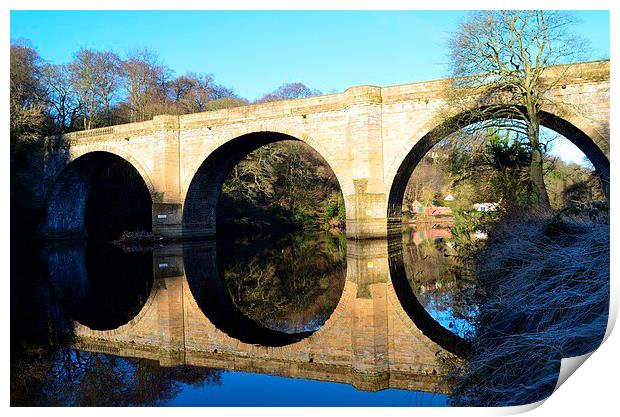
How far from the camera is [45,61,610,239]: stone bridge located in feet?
47.6

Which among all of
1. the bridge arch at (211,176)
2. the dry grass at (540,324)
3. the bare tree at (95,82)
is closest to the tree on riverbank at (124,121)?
the bare tree at (95,82)

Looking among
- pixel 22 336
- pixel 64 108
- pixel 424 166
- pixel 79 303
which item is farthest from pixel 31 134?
pixel 424 166

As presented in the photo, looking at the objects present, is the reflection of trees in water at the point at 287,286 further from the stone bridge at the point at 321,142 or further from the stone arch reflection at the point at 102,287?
the stone bridge at the point at 321,142

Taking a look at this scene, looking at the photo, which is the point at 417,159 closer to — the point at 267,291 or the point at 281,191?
the point at 267,291

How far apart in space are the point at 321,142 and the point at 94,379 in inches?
600

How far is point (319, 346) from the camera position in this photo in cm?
569

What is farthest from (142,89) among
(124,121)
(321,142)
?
(321,142)

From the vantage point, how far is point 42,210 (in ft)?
87.2

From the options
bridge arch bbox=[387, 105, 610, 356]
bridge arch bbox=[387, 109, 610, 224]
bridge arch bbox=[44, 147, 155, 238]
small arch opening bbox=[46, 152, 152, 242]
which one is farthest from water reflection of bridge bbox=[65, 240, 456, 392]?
small arch opening bbox=[46, 152, 152, 242]

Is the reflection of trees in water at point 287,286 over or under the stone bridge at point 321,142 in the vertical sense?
under

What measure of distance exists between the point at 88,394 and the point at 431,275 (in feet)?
25.0

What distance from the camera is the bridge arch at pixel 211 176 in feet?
70.6

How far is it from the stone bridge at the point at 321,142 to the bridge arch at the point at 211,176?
0.16 ft

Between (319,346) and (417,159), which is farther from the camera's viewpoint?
(417,159)
